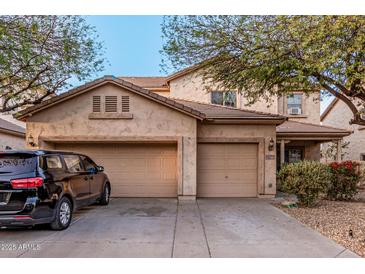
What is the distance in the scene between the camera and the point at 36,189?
19.9 feet

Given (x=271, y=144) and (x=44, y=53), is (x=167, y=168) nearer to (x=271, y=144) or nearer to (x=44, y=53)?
(x=271, y=144)

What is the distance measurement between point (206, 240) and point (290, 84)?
6.03 meters

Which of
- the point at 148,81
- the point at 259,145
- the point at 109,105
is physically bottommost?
the point at 259,145

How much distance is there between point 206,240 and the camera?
19.8ft

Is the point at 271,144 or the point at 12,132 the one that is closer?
the point at 271,144

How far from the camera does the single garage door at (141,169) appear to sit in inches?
456

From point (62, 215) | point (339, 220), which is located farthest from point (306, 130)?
point (62, 215)

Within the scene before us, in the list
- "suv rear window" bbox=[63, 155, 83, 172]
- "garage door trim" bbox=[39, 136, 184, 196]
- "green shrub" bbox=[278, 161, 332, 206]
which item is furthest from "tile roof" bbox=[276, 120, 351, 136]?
"suv rear window" bbox=[63, 155, 83, 172]

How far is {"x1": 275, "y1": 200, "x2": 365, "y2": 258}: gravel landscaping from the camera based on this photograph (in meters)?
6.07

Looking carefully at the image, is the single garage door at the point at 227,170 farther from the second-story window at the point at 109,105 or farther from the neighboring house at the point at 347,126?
the neighboring house at the point at 347,126

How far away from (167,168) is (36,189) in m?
6.05

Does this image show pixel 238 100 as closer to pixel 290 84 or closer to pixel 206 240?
pixel 290 84

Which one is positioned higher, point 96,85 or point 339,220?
point 96,85

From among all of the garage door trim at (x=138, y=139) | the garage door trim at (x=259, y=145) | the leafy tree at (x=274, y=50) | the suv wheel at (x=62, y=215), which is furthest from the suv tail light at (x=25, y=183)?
the garage door trim at (x=259, y=145)
